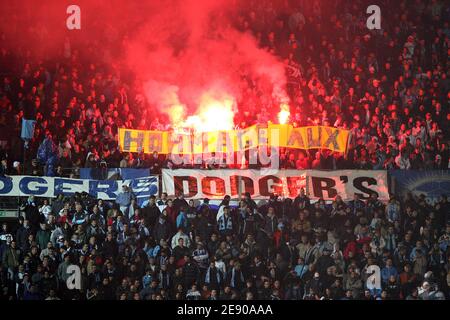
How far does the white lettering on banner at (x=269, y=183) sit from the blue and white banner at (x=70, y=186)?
1.13 ft

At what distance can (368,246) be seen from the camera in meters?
14.4

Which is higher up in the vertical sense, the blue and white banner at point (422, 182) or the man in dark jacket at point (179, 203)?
the blue and white banner at point (422, 182)

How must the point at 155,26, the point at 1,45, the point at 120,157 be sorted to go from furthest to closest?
the point at 155,26 → the point at 1,45 → the point at 120,157

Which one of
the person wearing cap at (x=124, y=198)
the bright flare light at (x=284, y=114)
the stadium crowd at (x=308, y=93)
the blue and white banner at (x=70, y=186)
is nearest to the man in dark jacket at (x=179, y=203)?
the blue and white banner at (x=70, y=186)

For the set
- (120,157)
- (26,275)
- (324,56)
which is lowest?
(26,275)

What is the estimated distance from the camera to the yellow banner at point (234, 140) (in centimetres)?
1628

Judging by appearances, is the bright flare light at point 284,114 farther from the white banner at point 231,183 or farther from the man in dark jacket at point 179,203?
the man in dark jacket at point 179,203

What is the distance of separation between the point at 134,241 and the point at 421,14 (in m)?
8.87

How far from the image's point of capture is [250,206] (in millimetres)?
14883

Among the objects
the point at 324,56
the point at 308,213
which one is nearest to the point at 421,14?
the point at 324,56

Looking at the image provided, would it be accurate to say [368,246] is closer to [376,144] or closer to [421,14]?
[376,144]

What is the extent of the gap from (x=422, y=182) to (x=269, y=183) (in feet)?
8.21

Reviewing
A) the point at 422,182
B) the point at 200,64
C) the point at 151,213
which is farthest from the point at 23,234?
the point at 422,182

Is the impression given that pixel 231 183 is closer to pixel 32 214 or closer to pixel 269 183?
pixel 269 183
